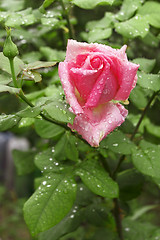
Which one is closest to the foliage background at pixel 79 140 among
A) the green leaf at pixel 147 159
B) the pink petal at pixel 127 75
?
→ the green leaf at pixel 147 159

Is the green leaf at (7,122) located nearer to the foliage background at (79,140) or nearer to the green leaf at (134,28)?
the foliage background at (79,140)

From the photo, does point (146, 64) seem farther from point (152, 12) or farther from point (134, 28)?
point (152, 12)

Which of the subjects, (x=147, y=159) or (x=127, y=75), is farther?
(x=147, y=159)

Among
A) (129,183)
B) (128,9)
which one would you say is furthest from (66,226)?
(128,9)

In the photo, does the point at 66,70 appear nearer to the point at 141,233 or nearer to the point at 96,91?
the point at 96,91

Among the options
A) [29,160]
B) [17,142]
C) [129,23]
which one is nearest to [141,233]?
[29,160]

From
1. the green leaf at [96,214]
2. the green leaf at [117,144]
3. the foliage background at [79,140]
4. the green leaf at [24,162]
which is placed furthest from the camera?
the green leaf at [24,162]
